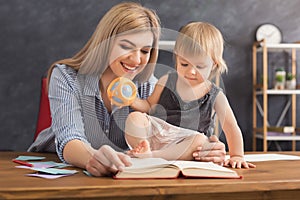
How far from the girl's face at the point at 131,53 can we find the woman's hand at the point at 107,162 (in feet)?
0.89

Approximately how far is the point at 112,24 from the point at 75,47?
2.60 meters

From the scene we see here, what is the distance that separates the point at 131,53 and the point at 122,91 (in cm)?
10

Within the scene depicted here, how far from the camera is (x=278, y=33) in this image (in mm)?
4156

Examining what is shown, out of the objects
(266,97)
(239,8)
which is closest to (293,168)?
(266,97)

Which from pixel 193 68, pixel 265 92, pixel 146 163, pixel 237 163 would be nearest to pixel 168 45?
pixel 193 68

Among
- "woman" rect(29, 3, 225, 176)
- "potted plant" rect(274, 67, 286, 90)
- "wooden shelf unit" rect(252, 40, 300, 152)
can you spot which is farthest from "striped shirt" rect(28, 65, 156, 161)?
"potted plant" rect(274, 67, 286, 90)

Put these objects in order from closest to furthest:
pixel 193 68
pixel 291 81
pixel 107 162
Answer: pixel 107 162 → pixel 193 68 → pixel 291 81

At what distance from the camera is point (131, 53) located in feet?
3.69

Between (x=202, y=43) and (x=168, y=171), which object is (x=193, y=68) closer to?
(x=202, y=43)

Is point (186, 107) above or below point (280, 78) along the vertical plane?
below

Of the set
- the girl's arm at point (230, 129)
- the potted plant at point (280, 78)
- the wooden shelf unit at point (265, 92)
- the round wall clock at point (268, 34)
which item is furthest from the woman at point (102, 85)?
the round wall clock at point (268, 34)

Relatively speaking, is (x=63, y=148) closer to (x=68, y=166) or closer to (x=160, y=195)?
(x=68, y=166)

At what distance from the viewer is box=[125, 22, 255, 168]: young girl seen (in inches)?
43.6

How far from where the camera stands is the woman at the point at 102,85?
1119 millimetres
